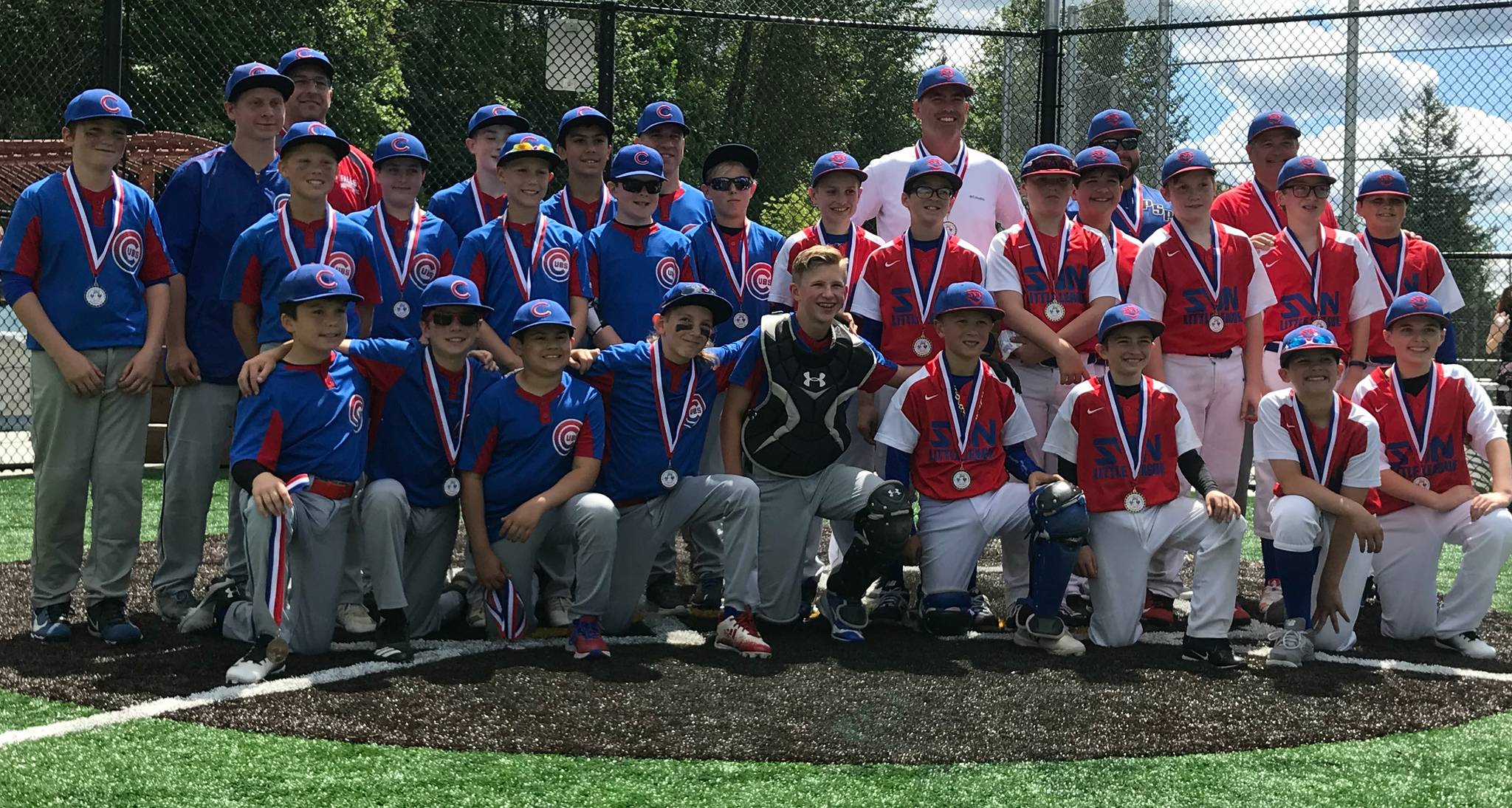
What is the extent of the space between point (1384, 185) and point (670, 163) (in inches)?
137

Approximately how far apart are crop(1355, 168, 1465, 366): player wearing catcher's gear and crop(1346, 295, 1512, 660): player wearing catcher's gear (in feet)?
3.03

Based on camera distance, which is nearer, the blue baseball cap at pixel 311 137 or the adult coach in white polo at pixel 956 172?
the blue baseball cap at pixel 311 137

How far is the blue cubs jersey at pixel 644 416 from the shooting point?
5750 millimetres

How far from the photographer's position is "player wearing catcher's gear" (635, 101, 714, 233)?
22.7ft

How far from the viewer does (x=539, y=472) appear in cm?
553

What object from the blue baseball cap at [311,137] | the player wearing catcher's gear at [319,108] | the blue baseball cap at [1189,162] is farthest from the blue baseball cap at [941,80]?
the blue baseball cap at [311,137]

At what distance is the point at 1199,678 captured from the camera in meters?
5.11

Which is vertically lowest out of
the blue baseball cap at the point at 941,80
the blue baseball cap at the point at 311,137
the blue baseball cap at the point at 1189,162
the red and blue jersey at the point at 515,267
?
the red and blue jersey at the point at 515,267

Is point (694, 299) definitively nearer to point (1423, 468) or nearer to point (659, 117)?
point (659, 117)

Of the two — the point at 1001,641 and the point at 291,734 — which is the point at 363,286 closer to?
the point at 291,734

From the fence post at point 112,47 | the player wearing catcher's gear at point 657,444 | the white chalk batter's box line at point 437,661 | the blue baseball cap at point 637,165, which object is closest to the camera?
the white chalk batter's box line at point 437,661

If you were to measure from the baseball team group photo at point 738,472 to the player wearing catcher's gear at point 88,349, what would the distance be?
2 centimetres

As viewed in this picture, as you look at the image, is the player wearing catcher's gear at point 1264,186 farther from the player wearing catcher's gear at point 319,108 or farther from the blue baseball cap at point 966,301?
the player wearing catcher's gear at point 319,108

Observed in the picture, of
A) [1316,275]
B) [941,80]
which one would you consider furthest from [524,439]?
[1316,275]
